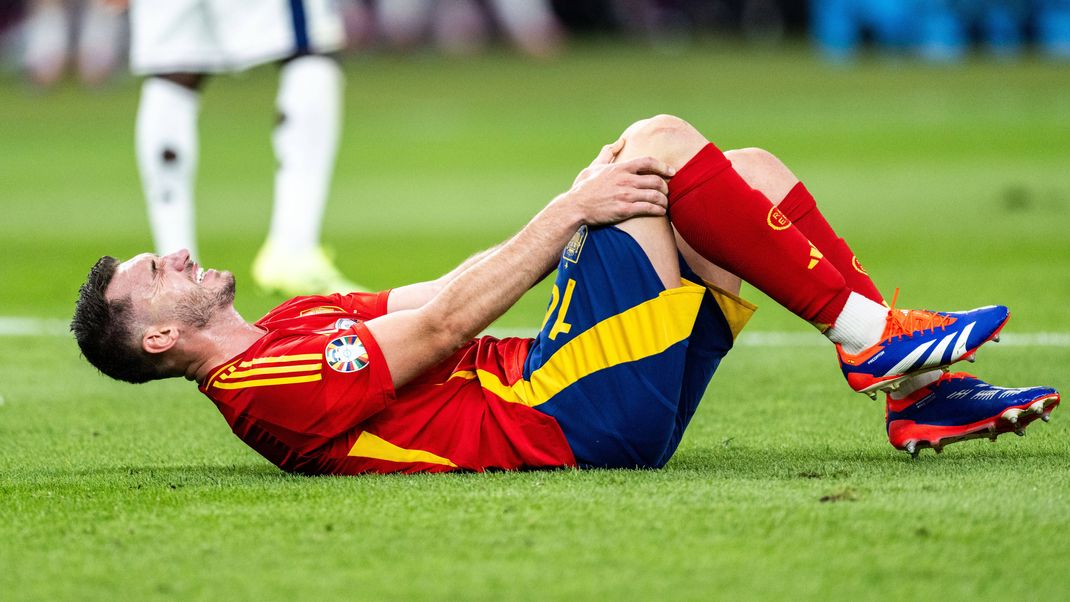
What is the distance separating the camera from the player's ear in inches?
141

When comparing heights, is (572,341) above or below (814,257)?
below

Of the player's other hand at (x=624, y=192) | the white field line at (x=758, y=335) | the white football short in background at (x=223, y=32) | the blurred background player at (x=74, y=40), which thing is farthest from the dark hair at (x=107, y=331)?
the blurred background player at (x=74, y=40)

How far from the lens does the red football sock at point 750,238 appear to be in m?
3.54

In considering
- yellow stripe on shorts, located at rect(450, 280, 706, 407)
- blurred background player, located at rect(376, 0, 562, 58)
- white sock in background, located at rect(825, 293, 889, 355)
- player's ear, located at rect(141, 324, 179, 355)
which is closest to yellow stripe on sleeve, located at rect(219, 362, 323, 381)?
player's ear, located at rect(141, 324, 179, 355)

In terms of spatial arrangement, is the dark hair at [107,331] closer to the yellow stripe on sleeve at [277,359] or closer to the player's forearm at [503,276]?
the yellow stripe on sleeve at [277,359]

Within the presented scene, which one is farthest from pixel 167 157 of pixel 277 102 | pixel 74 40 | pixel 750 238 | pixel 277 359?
pixel 74 40

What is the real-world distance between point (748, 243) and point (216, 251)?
6.05 m

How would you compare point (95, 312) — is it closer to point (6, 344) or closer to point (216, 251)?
point (6, 344)

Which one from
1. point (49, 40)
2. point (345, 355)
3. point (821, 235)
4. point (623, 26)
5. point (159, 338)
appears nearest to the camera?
point (345, 355)

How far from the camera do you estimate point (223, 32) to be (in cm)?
678

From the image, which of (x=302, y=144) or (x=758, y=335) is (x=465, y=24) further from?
(x=758, y=335)

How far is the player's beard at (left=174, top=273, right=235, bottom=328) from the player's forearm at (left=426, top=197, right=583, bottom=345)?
492 millimetres

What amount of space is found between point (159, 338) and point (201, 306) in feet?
0.37

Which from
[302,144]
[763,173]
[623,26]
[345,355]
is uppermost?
[623,26]
